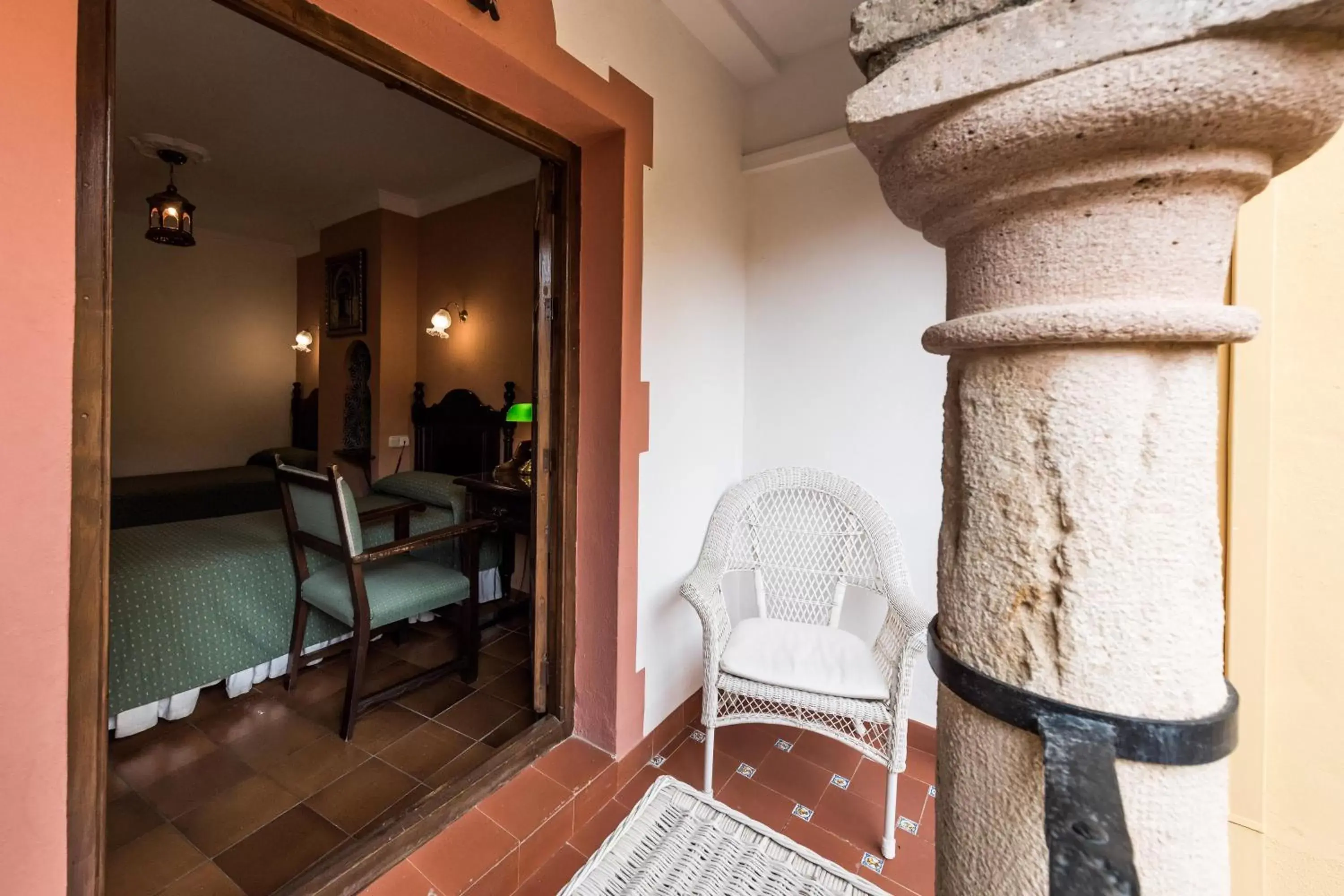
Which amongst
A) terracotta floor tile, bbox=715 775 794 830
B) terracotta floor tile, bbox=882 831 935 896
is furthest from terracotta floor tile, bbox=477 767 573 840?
terracotta floor tile, bbox=882 831 935 896

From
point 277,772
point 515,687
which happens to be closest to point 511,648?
point 515,687

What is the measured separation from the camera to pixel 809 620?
208 centimetres

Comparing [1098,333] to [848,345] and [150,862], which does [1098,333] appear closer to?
[848,345]

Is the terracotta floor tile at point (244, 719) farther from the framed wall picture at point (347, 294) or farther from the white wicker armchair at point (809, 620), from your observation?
the framed wall picture at point (347, 294)

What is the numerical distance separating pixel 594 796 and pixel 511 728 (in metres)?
0.56

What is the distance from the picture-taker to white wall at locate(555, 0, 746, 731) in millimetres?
1741

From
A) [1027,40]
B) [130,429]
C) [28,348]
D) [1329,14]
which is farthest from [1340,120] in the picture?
[130,429]

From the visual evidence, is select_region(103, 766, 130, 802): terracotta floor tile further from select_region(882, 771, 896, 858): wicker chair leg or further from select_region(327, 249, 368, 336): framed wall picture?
select_region(327, 249, 368, 336): framed wall picture

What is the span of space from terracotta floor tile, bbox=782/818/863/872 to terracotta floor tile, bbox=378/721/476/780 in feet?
3.93

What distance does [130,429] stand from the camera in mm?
4766

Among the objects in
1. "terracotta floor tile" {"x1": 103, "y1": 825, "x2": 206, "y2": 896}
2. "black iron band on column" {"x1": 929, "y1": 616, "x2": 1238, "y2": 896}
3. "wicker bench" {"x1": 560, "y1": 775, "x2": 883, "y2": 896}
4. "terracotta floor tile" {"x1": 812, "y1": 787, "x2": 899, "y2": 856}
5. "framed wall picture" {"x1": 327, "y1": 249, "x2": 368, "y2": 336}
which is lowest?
"terracotta floor tile" {"x1": 812, "y1": 787, "x2": 899, "y2": 856}

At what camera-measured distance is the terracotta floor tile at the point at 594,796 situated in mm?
1609

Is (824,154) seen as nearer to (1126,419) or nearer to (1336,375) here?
(1336,375)

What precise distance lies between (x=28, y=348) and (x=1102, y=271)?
133 centimetres
